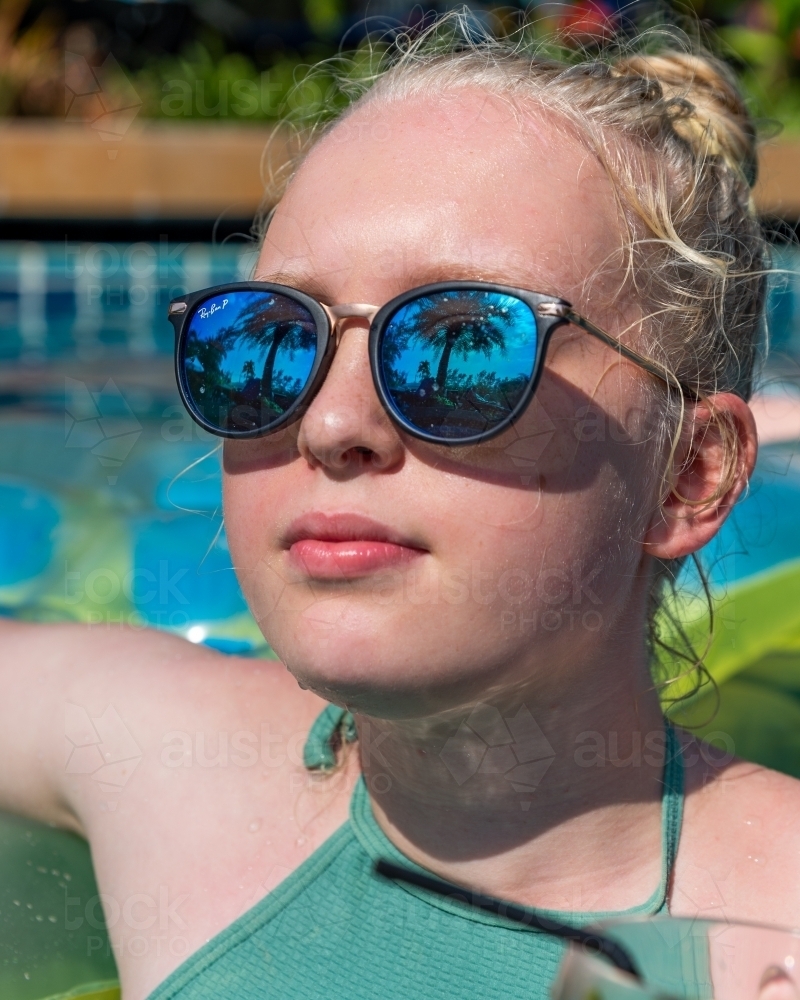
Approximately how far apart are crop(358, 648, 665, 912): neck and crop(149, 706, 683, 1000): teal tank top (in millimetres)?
Result: 36

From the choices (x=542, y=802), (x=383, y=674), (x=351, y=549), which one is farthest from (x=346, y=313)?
(x=542, y=802)

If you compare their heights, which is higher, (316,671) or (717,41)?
(717,41)

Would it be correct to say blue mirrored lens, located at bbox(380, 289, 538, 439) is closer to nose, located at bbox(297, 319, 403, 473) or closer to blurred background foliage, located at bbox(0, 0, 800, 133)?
nose, located at bbox(297, 319, 403, 473)

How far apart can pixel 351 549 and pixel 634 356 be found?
1.40ft

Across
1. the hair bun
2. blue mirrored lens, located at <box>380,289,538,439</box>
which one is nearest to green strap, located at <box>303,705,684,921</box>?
blue mirrored lens, located at <box>380,289,538,439</box>

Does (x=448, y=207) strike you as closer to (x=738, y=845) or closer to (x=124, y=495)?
(x=738, y=845)

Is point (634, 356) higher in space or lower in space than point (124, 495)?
higher

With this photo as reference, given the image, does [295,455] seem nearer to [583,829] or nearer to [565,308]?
[565,308]

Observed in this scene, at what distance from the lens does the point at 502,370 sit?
1.29 metres

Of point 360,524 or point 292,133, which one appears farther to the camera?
point 292,133

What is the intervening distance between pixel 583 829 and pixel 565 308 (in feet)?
2.28

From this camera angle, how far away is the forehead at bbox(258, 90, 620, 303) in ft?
4.35

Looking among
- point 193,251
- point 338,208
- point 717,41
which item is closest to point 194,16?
point 193,251

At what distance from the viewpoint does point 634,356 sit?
1.40 m
